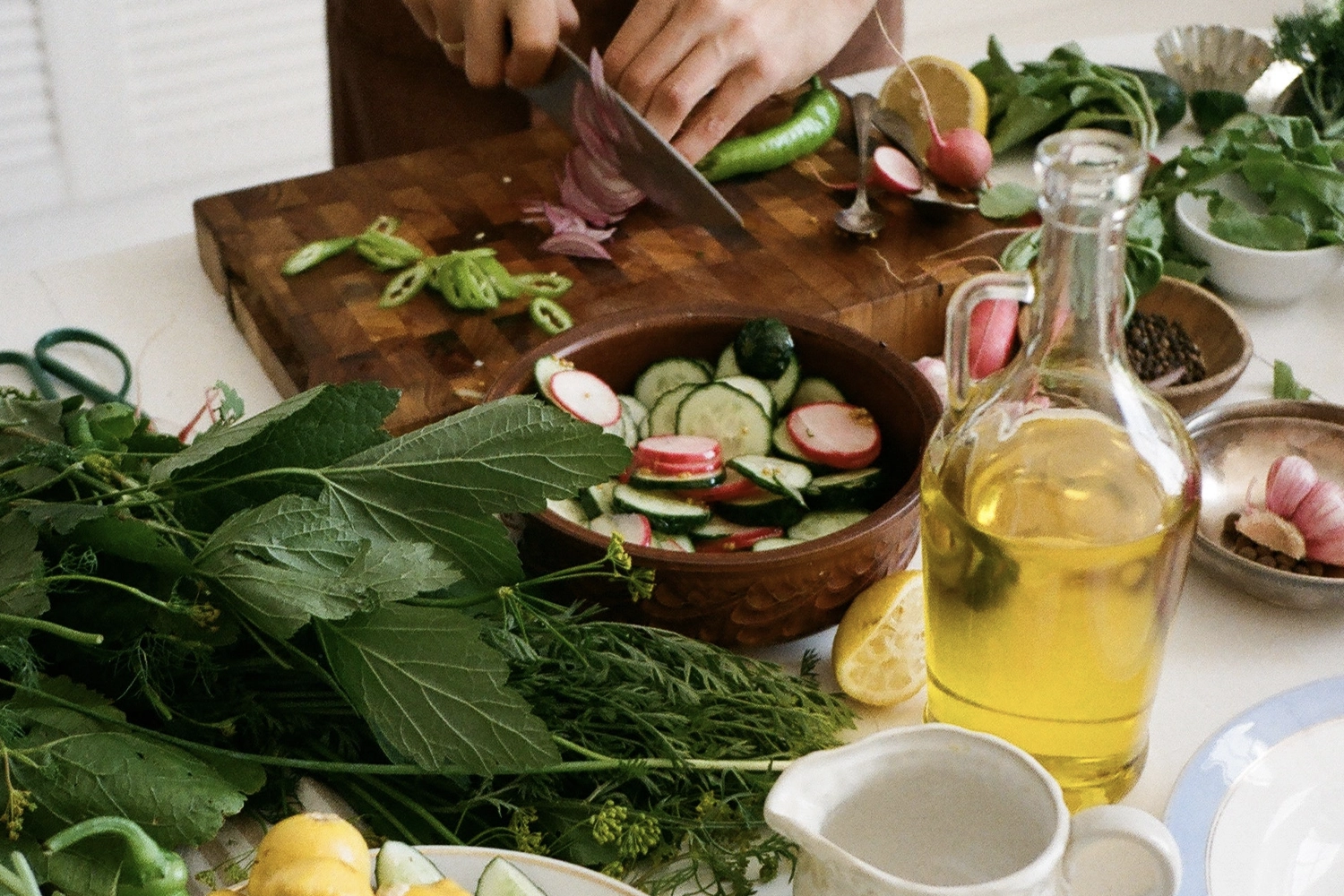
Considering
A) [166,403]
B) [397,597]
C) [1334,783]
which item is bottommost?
[166,403]

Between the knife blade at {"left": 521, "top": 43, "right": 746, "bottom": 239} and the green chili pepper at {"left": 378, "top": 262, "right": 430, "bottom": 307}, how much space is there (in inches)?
9.0

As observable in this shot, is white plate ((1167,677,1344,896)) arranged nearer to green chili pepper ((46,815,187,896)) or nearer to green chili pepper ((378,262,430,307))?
green chili pepper ((46,815,187,896))

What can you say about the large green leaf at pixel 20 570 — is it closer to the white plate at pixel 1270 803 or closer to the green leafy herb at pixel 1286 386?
the white plate at pixel 1270 803

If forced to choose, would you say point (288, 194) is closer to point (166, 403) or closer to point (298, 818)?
→ point (166, 403)

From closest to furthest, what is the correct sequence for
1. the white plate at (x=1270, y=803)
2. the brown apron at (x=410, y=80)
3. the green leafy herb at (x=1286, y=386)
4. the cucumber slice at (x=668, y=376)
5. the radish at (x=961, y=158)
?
1. the white plate at (x=1270, y=803)
2. the cucumber slice at (x=668, y=376)
3. the green leafy herb at (x=1286, y=386)
4. the radish at (x=961, y=158)
5. the brown apron at (x=410, y=80)

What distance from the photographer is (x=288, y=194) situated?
149cm

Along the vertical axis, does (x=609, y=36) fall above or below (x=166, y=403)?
above

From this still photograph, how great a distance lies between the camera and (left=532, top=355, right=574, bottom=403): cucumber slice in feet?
3.25

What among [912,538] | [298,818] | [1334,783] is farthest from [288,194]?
[1334,783]

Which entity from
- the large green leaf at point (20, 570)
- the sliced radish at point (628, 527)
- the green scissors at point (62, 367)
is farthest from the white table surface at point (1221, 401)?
the large green leaf at point (20, 570)

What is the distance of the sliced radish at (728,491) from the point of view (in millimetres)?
992

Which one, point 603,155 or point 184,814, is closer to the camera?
point 184,814

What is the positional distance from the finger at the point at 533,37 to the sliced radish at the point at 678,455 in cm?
60

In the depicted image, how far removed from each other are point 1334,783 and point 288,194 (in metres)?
1.12
